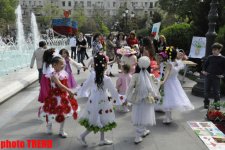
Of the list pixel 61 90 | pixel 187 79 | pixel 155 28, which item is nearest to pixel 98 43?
pixel 187 79

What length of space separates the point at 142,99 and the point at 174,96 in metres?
1.36

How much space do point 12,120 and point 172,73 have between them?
3.71 meters

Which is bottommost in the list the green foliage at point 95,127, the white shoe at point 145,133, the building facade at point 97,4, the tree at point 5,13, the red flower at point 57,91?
the white shoe at point 145,133

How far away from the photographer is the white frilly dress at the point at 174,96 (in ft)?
23.0

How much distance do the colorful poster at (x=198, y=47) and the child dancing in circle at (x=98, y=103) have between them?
9091mm

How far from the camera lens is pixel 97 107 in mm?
5621

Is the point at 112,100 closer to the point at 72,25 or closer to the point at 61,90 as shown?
the point at 61,90

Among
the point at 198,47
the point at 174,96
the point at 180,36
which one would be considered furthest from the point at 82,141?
the point at 180,36

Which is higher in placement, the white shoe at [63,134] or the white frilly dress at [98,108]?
the white frilly dress at [98,108]

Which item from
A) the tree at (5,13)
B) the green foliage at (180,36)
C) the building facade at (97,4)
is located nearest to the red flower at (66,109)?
the green foliage at (180,36)

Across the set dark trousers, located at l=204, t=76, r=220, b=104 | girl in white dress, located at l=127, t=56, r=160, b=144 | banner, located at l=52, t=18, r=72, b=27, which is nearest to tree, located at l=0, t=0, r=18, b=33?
banner, located at l=52, t=18, r=72, b=27

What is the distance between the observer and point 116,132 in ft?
21.5

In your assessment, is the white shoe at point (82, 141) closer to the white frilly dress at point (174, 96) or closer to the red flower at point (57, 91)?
the red flower at point (57, 91)

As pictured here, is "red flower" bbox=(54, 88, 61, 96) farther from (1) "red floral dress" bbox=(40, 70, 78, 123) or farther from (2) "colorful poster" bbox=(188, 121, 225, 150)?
(2) "colorful poster" bbox=(188, 121, 225, 150)
